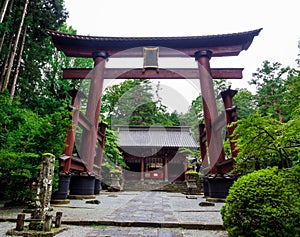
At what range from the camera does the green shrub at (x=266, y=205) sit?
6.56 ft

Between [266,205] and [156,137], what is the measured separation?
2025cm

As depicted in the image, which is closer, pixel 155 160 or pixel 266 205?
pixel 266 205

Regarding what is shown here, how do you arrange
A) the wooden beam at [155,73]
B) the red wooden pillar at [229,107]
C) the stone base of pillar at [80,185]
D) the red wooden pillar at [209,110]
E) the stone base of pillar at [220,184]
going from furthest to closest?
the wooden beam at [155,73] < the red wooden pillar at [209,110] < the stone base of pillar at [80,185] < the stone base of pillar at [220,184] < the red wooden pillar at [229,107]

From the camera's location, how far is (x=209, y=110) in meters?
7.70

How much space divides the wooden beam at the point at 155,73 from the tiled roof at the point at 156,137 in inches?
453

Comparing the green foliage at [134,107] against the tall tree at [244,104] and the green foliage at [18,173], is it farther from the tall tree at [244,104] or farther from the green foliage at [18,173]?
the green foliage at [18,173]

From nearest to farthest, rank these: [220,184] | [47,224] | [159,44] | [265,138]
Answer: [265,138] < [47,224] < [220,184] < [159,44]

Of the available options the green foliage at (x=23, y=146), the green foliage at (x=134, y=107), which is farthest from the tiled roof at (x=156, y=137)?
the green foliage at (x=23, y=146)

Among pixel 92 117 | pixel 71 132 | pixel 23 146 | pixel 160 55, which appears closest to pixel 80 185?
pixel 71 132

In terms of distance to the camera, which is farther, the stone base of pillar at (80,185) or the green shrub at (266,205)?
the stone base of pillar at (80,185)

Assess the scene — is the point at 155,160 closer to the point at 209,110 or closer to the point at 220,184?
the point at 209,110

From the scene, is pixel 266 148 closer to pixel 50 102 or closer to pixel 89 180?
pixel 89 180

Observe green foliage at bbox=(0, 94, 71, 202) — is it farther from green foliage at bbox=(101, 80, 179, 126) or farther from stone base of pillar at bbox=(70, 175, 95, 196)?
green foliage at bbox=(101, 80, 179, 126)

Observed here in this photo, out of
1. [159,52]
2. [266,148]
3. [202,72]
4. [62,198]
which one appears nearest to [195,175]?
[202,72]
